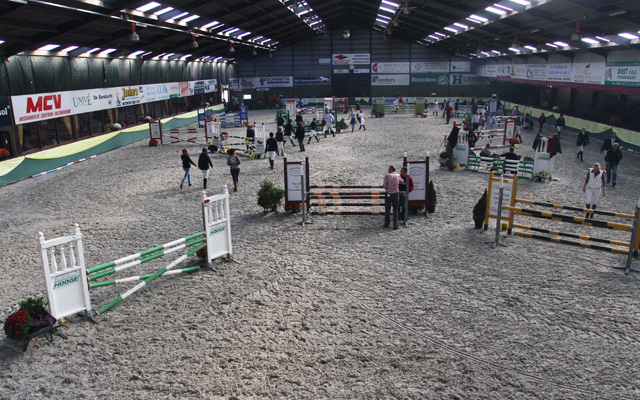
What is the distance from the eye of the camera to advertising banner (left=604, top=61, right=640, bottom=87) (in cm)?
2202

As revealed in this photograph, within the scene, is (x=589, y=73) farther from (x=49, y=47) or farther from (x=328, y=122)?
(x=49, y=47)

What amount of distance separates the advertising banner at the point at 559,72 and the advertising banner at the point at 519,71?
498 centimetres

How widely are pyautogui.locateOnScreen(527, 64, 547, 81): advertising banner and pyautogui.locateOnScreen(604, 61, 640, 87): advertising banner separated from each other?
930 centimetres

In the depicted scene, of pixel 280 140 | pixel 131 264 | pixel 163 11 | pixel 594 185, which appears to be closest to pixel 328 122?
pixel 280 140

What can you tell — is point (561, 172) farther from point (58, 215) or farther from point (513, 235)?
point (58, 215)

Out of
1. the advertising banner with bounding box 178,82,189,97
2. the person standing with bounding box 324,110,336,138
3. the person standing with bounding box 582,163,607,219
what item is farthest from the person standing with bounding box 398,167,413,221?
the advertising banner with bounding box 178,82,189,97

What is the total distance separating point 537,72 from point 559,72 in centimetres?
416

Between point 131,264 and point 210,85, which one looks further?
point 210,85

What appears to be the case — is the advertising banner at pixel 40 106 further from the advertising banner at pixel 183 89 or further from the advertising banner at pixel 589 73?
the advertising banner at pixel 589 73

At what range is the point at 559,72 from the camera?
102 ft

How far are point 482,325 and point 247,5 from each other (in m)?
23.5

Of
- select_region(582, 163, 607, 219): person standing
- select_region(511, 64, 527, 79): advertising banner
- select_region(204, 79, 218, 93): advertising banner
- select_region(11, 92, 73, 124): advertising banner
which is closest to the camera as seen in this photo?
select_region(582, 163, 607, 219): person standing

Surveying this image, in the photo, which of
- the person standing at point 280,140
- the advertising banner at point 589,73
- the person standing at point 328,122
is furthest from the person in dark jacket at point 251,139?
the advertising banner at point 589,73

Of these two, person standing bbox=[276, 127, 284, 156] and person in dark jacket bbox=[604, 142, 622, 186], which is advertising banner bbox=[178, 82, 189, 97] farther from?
person in dark jacket bbox=[604, 142, 622, 186]
